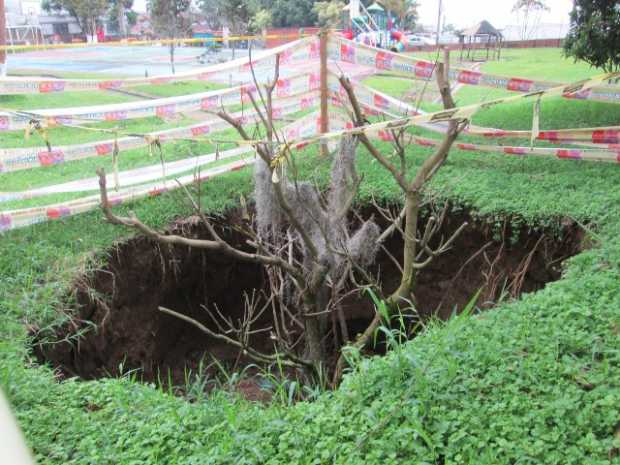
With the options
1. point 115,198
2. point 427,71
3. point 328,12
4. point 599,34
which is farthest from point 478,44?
point 115,198

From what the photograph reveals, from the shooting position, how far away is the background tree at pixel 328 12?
21562 millimetres

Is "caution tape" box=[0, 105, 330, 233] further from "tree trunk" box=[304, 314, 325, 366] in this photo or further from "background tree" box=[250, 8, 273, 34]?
"background tree" box=[250, 8, 273, 34]

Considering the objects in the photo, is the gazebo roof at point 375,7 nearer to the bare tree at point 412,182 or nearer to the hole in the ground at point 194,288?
the hole in the ground at point 194,288

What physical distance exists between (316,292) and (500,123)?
4.46 metres

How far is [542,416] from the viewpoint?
2277 mm

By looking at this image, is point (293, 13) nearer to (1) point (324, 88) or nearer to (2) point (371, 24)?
(2) point (371, 24)

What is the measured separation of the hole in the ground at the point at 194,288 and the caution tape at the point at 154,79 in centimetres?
153

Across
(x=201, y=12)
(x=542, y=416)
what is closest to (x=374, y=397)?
(x=542, y=416)

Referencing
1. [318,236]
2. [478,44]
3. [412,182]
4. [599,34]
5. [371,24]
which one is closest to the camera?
[412,182]

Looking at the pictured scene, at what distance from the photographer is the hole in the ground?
4.08 meters

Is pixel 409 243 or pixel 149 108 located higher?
pixel 149 108

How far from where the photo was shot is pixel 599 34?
5762mm

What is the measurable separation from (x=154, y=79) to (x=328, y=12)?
690 inches

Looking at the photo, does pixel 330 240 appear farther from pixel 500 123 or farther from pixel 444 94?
pixel 500 123
